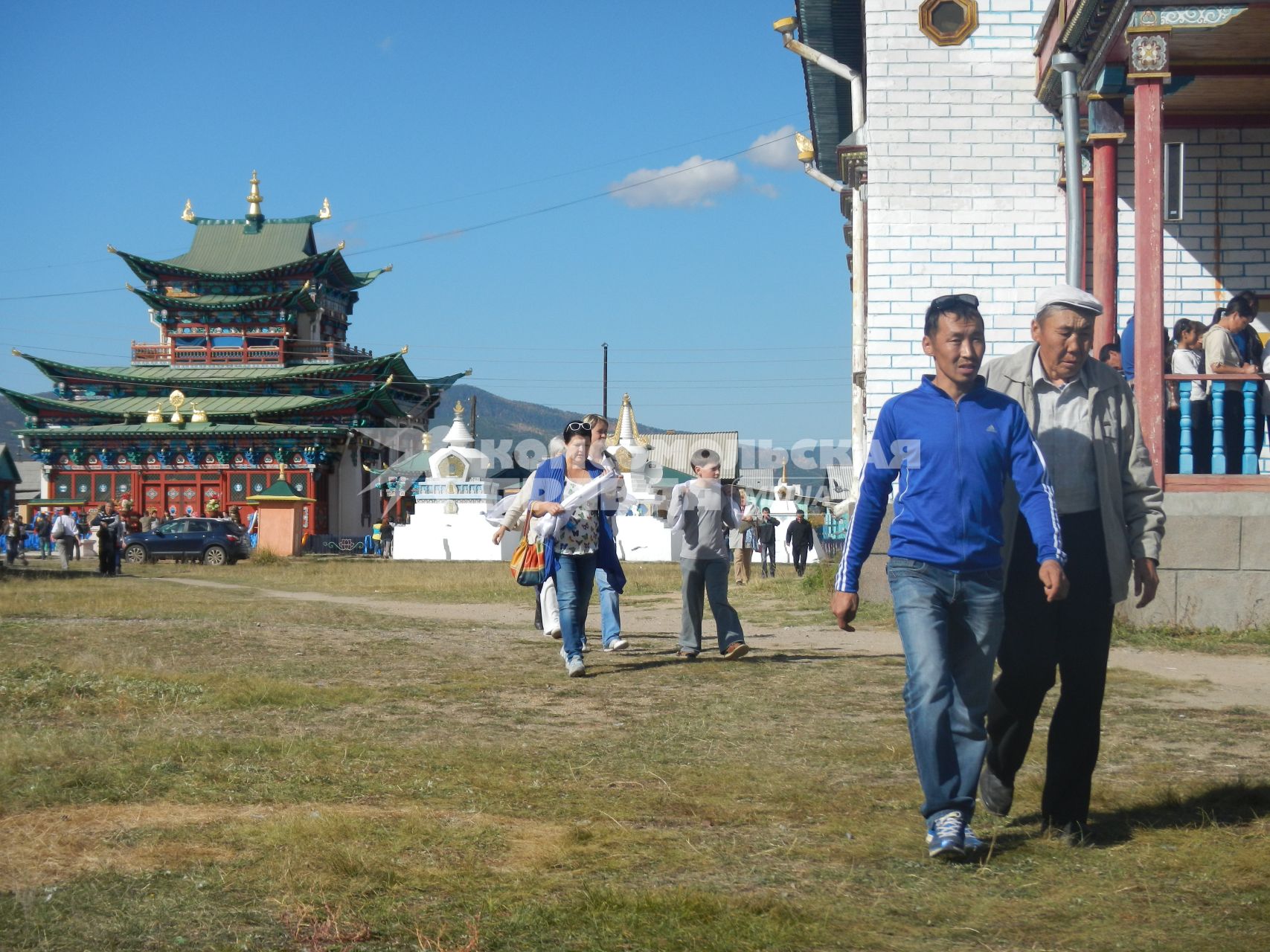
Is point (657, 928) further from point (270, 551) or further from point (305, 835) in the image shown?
point (270, 551)

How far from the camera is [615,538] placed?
10656 mm

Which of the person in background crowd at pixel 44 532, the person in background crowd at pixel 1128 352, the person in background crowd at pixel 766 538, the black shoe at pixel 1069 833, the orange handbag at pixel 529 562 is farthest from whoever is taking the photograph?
the person in background crowd at pixel 44 532

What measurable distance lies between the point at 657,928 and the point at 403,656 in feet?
24.5

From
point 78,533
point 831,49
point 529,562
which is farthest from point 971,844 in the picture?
point 78,533

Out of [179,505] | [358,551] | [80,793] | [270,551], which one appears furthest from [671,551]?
[80,793]

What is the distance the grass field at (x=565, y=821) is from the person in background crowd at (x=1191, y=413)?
385 cm

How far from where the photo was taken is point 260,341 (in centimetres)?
6378

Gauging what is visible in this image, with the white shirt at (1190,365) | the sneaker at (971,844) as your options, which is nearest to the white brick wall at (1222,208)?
the white shirt at (1190,365)

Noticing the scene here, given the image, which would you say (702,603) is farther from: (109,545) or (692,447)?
(692,447)

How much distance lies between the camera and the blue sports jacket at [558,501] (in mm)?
9922

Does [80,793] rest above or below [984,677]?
below

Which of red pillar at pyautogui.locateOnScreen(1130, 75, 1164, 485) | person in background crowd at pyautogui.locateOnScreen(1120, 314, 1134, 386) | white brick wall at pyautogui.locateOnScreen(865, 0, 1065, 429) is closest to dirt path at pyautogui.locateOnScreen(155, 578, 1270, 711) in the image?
red pillar at pyautogui.locateOnScreen(1130, 75, 1164, 485)

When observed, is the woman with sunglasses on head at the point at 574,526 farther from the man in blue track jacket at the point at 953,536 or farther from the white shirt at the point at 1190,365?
the white shirt at the point at 1190,365

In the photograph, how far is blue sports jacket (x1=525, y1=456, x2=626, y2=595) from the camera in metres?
9.92
